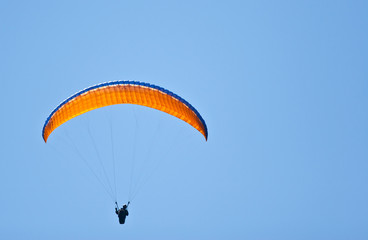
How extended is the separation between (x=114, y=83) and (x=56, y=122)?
3.21 meters

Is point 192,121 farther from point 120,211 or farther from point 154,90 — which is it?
point 120,211

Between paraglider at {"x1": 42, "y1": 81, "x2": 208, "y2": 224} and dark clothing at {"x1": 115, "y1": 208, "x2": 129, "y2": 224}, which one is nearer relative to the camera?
paraglider at {"x1": 42, "y1": 81, "x2": 208, "y2": 224}

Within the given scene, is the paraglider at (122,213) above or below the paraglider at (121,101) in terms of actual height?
below

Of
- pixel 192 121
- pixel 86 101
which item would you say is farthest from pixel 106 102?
pixel 192 121

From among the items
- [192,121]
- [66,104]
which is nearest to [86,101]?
[66,104]

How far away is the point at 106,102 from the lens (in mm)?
47938

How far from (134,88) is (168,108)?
1902 mm

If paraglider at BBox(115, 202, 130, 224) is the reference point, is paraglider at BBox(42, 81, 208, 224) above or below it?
above

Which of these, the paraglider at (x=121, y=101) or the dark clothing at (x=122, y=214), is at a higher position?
the paraglider at (x=121, y=101)

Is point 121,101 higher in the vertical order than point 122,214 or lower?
higher

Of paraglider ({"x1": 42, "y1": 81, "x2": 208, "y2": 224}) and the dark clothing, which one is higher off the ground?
paraglider ({"x1": 42, "y1": 81, "x2": 208, "y2": 224})

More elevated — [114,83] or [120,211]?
[114,83]

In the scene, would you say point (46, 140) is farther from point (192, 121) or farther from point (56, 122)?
point (192, 121)

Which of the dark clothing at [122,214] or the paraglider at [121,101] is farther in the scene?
the dark clothing at [122,214]
